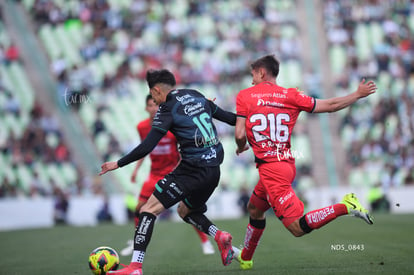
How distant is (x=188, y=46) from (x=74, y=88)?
5.96 m

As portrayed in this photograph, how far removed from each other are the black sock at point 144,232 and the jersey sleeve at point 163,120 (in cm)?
101

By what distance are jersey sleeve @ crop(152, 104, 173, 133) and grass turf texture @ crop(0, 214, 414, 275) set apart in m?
1.97

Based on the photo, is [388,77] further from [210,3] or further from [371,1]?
[210,3]

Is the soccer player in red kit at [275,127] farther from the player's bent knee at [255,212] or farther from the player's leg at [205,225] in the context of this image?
the player's leg at [205,225]

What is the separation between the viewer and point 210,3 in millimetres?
31531

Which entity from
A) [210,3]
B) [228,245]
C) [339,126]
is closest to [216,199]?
[339,126]

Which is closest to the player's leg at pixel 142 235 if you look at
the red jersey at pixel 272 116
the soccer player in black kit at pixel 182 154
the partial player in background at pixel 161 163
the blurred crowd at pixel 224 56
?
the soccer player in black kit at pixel 182 154

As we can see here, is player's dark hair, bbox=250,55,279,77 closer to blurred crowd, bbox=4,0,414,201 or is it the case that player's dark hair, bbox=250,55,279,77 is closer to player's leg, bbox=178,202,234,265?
player's leg, bbox=178,202,234,265

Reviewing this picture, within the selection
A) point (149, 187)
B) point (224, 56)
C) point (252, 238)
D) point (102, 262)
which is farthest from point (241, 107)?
point (224, 56)

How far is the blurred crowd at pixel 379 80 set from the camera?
81.5 ft

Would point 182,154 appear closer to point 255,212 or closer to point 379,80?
point 255,212

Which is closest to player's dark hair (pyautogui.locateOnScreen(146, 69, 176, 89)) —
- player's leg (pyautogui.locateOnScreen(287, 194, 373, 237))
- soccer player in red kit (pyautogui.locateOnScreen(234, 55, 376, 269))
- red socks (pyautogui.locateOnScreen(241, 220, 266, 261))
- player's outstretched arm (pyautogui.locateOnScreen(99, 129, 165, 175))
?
player's outstretched arm (pyautogui.locateOnScreen(99, 129, 165, 175))

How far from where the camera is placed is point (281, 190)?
288 inches

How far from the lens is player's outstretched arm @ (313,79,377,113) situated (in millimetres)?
7246
